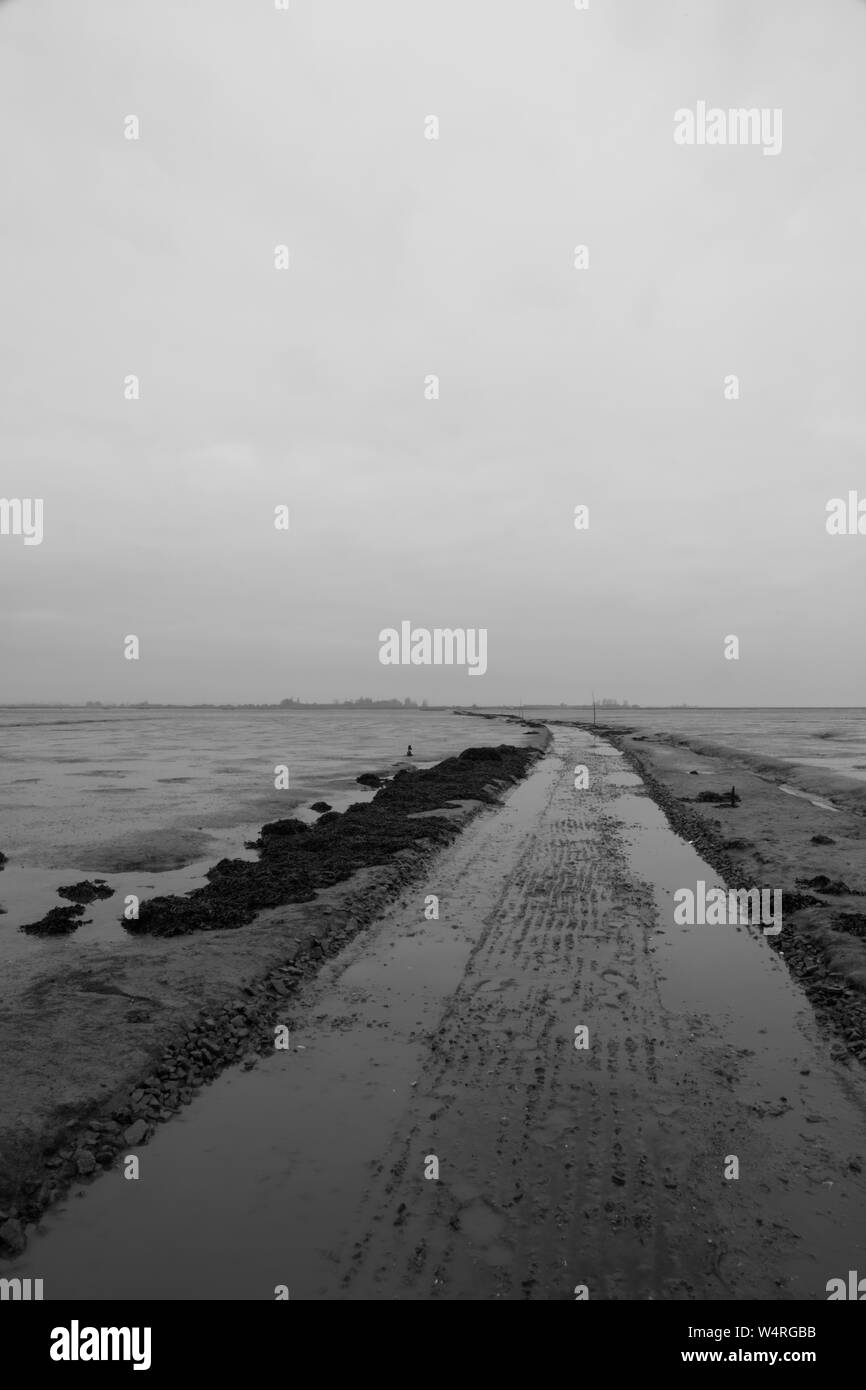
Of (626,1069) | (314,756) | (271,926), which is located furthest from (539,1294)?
(314,756)

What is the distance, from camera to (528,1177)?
710cm

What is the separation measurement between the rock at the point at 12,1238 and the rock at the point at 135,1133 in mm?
1481

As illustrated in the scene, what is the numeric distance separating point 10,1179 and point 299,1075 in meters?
3.37

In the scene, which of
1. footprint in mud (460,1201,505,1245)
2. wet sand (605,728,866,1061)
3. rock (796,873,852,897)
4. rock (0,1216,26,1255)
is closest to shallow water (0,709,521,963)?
rock (0,1216,26,1255)

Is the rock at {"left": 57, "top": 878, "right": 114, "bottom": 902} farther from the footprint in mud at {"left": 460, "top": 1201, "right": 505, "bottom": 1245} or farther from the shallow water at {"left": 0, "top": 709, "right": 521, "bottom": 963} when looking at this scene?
the footprint in mud at {"left": 460, "top": 1201, "right": 505, "bottom": 1245}

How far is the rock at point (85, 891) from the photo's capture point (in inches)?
718

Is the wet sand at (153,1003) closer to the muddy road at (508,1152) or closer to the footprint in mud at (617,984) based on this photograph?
the muddy road at (508,1152)

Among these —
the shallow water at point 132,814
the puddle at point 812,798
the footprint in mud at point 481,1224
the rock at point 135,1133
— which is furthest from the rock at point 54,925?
the puddle at point 812,798

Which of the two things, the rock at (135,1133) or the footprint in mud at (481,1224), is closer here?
the footprint in mud at (481,1224)

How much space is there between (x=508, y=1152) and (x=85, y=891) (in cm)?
1499

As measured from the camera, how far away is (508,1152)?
7496mm

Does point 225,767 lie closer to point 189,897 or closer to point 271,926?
point 189,897

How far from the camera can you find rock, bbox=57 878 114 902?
1823 centimetres

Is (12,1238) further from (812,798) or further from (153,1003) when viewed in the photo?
(812,798)
